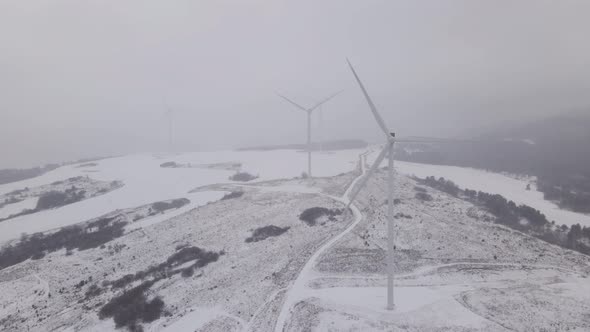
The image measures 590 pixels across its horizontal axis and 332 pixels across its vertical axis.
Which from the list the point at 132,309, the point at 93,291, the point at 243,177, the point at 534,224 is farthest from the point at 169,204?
the point at 534,224

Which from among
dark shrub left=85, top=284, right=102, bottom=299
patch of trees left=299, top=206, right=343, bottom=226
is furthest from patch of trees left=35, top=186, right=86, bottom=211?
patch of trees left=299, top=206, right=343, bottom=226

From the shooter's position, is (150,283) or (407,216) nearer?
(150,283)

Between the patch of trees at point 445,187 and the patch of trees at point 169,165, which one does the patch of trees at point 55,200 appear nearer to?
the patch of trees at point 169,165

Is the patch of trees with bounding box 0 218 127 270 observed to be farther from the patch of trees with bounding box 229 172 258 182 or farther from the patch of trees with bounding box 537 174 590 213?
the patch of trees with bounding box 537 174 590 213

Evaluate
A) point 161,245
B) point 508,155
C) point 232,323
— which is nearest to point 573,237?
point 232,323

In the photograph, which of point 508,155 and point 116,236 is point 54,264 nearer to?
point 116,236

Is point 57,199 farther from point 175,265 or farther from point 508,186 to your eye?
point 508,186
